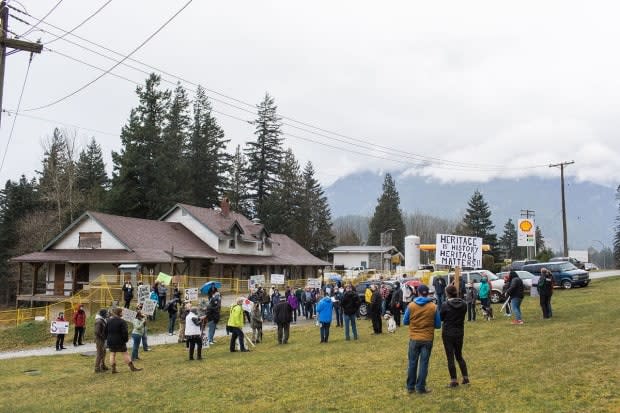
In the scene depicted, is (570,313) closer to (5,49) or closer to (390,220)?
(5,49)

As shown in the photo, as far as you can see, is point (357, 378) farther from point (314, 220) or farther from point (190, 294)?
point (314, 220)

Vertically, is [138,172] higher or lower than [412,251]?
higher

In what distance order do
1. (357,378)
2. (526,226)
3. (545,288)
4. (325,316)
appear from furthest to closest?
1. (526,226)
2. (545,288)
3. (325,316)
4. (357,378)

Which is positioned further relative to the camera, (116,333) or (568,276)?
(568,276)

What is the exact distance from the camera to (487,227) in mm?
101562

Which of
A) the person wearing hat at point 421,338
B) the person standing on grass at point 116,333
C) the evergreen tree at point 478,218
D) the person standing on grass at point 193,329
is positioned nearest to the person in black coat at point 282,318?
the person standing on grass at point 193,329

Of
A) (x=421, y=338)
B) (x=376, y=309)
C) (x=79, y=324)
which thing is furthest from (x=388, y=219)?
(x=421, y=338)

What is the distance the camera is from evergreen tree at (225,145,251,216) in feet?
279

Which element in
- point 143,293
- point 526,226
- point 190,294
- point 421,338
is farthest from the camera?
point 526,226

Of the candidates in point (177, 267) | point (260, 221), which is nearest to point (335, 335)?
point (177, 267)

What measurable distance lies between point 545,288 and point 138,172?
5732 cm

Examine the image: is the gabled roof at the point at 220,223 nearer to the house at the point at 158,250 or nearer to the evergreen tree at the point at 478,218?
the house at the point at 158,250

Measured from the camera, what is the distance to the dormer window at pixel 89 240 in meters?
43.9

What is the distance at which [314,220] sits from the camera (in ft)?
320
